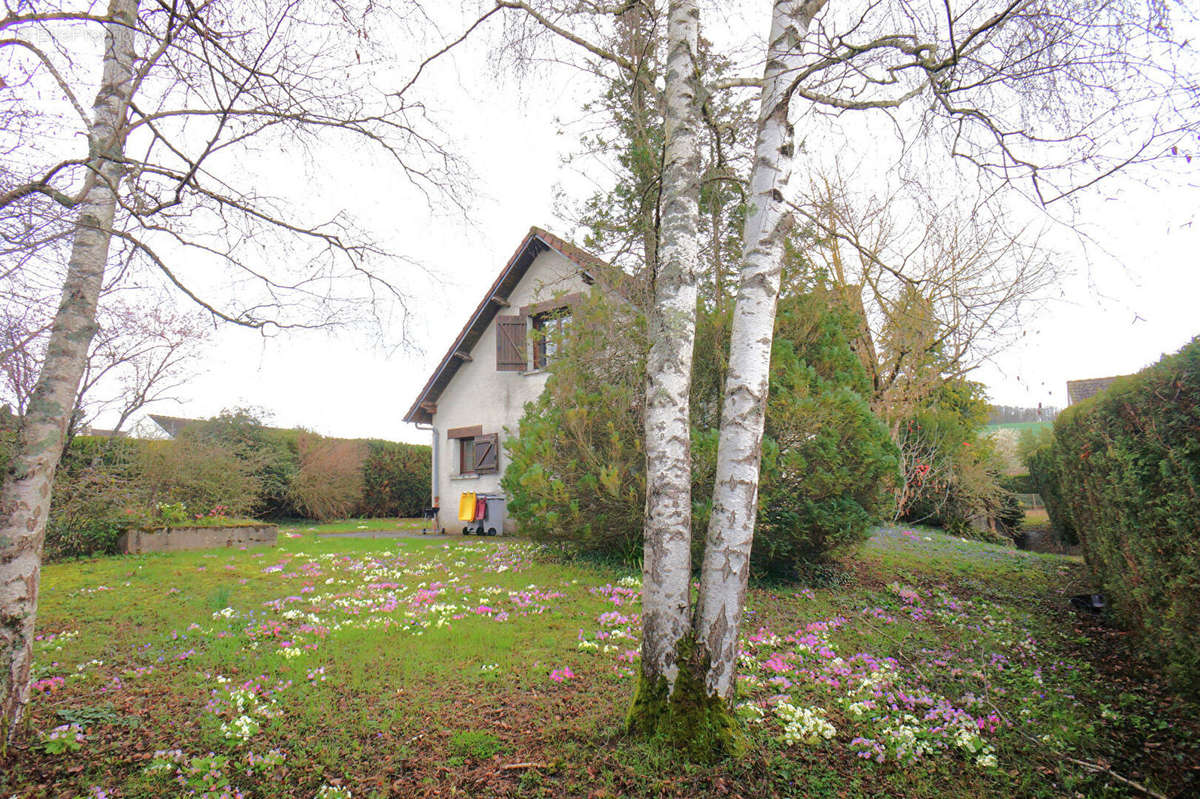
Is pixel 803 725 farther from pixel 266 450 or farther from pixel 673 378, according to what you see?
pixel 266 450

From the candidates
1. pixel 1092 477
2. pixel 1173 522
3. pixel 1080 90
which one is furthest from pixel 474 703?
pixel 1092 477

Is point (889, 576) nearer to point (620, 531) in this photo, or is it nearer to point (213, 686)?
point (620, 531)

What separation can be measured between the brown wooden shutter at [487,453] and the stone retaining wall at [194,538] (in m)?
4.66

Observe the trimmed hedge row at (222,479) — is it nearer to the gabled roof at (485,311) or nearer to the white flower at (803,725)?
the gabled roof at (485,311)

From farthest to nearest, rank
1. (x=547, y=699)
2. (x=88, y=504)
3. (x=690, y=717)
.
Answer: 1. (x=88, y=504)
2. (x=547, y=699)
3. (x=690, y=717)

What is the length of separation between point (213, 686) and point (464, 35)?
4.78 meters

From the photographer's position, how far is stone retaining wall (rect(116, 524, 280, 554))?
36.2 feet

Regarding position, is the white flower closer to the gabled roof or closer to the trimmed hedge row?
the trimmed hedge row

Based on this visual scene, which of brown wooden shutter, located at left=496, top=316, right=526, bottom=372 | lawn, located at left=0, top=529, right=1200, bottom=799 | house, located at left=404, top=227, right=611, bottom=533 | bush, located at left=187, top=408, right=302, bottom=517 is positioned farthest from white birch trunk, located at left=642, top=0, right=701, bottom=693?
bush, located at left=187, top=408, right=302, bottom=517

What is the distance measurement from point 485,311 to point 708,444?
9328 mm

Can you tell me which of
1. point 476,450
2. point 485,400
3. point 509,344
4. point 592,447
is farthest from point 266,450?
point 592,447

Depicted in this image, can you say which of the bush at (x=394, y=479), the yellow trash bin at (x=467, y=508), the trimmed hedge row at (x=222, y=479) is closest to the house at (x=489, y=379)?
the yellow trash bin at (x=467, y=508)

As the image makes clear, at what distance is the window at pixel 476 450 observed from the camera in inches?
588

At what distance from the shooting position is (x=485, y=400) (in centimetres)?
1537
